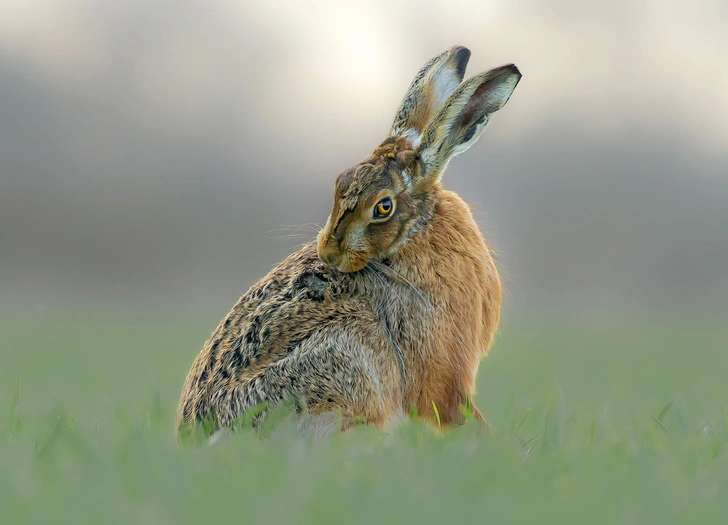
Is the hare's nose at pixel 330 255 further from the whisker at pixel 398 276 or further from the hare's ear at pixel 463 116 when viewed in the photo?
the hare's ear at pixel 463 116

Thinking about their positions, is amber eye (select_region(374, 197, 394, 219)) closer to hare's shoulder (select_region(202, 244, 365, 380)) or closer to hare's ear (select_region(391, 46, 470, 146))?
hare's shoulder (select_region(202, 244, 365, 380))

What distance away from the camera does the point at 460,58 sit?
5.99 meters

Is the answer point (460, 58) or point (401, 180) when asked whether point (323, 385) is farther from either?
point (460, 58)

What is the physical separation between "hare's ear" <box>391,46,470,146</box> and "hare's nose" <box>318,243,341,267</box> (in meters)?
1.07

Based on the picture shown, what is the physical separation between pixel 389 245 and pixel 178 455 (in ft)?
7.06

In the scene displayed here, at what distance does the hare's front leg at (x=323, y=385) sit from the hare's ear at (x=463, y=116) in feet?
4.78

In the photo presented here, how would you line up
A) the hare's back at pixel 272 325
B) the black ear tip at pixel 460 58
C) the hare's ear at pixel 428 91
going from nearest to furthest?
the hare's back at pixel 272 325 → the hare's ear at pixel 428 91 → the black ear tip at pixel 460 58

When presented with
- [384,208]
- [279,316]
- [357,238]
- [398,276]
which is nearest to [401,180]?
[384,208]

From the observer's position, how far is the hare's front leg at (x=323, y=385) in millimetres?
4320

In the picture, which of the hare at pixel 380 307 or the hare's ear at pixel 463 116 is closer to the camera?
the hare at pixel 380 307

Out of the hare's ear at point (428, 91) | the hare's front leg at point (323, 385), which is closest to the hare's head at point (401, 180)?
the hare's ear at point (428, 91)

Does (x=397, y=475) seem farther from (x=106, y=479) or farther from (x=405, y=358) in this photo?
(x=405, y=358)

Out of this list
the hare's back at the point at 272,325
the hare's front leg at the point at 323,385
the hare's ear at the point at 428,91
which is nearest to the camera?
the hare's front leg at the point at 323,385

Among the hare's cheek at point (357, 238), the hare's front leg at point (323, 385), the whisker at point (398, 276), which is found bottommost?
Result: the hare's front leg at point (323, 385)
